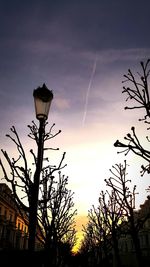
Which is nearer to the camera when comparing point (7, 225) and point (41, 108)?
point (41, 108)

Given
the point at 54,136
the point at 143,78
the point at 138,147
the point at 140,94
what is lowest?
the point at 138,147

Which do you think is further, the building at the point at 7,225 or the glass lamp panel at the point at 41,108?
the building at the point at 7,225

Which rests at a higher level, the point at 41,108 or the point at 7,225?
the point at 7,225

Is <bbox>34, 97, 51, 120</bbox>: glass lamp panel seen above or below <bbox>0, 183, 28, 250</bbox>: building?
below

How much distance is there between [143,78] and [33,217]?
521cm

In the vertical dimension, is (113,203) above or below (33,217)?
above

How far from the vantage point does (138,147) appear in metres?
6.32

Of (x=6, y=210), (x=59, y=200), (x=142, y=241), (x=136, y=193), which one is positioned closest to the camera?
(x=59, y=200)

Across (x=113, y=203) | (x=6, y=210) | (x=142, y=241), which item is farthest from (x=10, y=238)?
(x=113, y=203)

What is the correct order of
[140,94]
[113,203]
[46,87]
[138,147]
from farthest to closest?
[113,203]
[140,94]
[138,147]
[46,87]

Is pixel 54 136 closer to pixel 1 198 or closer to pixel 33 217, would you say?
pixel 33 217

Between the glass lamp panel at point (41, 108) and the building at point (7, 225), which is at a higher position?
the building at point (7, 225)

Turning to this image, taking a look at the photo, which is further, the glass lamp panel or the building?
the building

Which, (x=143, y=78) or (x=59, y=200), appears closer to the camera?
Answer: (x=143, y=78)
